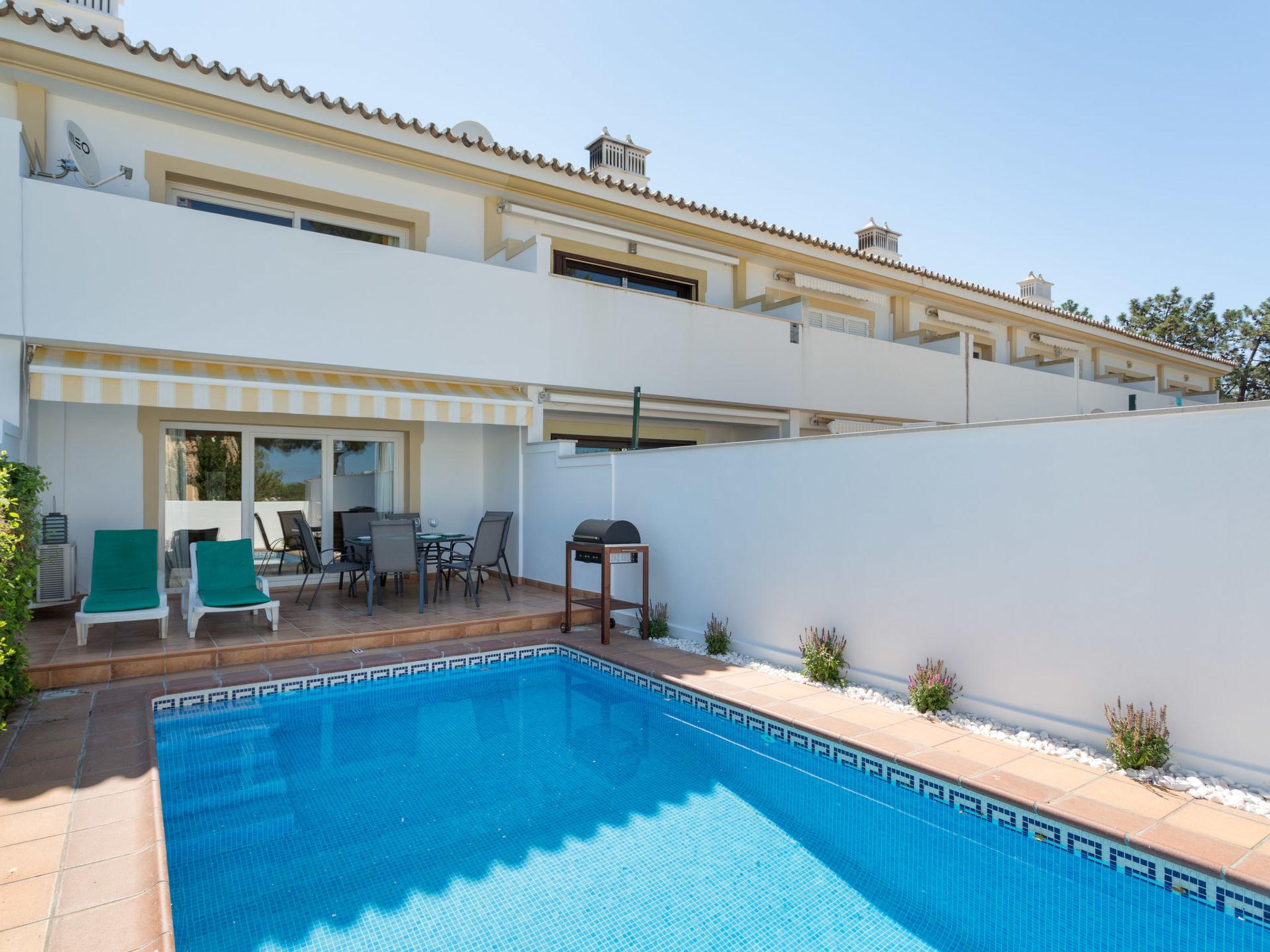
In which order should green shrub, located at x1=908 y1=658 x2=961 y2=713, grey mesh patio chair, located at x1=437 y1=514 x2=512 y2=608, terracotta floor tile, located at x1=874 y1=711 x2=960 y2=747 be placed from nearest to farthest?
terracotta floor tile, located at x1=874 y1=711 x2=960 y2=747 → green shrub, located at x1=908 y1=658 x2=961 y2=713 → grey mesh patio chair, located at x1=437 y1=514 x2=512 y2=608

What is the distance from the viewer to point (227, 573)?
11648 millimetres

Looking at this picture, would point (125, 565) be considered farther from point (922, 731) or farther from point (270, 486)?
point (922, 731)

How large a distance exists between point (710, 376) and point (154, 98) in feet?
40.5

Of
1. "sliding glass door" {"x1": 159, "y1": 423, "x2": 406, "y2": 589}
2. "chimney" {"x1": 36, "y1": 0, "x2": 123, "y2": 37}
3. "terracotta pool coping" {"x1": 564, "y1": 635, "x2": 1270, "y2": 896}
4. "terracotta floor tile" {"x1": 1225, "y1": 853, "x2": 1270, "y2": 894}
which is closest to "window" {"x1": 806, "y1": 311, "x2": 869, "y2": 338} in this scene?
"sliding glass door" {"x1": 159, "y1": 423, "x2": 406, "y2": 589}

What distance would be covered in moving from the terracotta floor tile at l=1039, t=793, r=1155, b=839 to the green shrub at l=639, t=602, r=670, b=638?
6.93m

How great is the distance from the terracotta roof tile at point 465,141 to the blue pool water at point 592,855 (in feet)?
34.8

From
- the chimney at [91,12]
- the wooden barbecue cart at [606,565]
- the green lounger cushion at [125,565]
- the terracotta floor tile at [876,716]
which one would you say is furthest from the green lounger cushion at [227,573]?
the chimney at [91,12]

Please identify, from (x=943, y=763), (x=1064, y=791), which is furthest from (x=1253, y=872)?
(x=943, y=763)

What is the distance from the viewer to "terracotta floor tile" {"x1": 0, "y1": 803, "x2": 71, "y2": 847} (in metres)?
5.01

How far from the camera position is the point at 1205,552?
616 cm

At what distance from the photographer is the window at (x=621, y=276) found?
17766mm

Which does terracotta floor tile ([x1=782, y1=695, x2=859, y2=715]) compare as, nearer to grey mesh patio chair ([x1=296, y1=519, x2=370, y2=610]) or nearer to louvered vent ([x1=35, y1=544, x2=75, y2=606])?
grey mesh patio chair ([x1=296, y1=519, x2=370, y2=610])

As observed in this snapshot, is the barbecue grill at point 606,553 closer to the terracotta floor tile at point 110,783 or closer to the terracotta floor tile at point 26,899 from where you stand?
the terracotta floor tile at point 110,783

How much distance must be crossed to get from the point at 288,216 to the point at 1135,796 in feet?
54.2
